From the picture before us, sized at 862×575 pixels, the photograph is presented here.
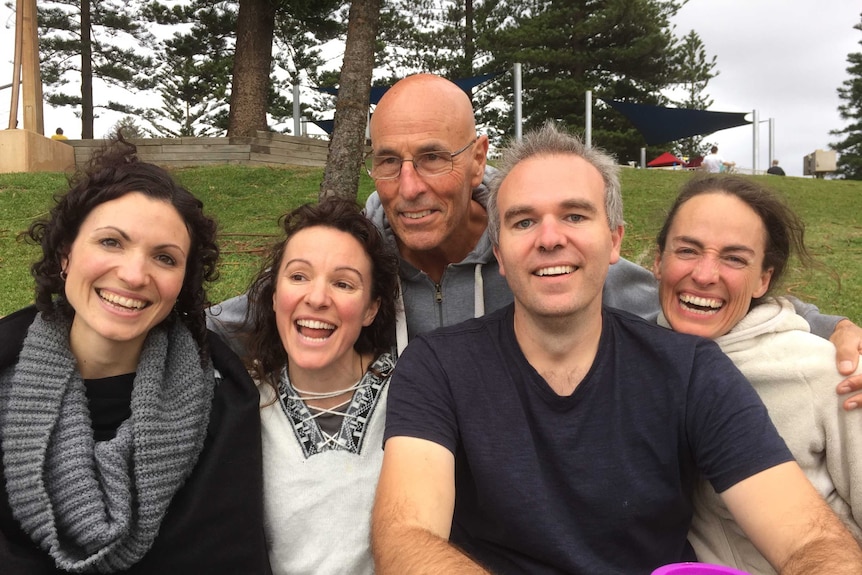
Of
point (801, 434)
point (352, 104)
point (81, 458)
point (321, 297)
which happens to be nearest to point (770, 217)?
point (801, 434)

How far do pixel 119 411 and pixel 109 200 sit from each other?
715 millimetres

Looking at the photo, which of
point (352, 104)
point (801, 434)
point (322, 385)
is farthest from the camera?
point (352, 104)

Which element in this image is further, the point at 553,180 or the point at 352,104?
the point at 352,104

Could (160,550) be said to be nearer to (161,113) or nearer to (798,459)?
(798,459)

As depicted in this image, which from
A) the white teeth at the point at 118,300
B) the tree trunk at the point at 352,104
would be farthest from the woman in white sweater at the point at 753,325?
the tree trunk at the point at 352,104

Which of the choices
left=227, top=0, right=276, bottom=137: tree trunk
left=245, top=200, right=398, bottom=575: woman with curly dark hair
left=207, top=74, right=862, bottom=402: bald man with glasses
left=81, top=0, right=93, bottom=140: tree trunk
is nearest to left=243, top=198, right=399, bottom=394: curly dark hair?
left=245, top=200, right=398, bottom=575: woman with curly dark hair

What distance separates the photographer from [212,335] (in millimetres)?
2723

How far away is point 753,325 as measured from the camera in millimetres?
2475

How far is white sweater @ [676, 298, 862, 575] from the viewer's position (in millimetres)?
2236

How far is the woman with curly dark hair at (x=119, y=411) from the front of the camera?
2170mm

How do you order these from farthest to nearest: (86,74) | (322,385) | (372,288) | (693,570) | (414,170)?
(86,74) < (414,170) < (372,288) < (322,385) < (693,570)

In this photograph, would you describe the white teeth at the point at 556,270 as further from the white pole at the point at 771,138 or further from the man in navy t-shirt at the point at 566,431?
the white pole at the point at 771,138

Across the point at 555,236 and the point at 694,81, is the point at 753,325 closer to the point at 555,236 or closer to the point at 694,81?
the point at 555,236

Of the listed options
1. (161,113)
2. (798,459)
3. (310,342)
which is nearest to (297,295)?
(310,342)
